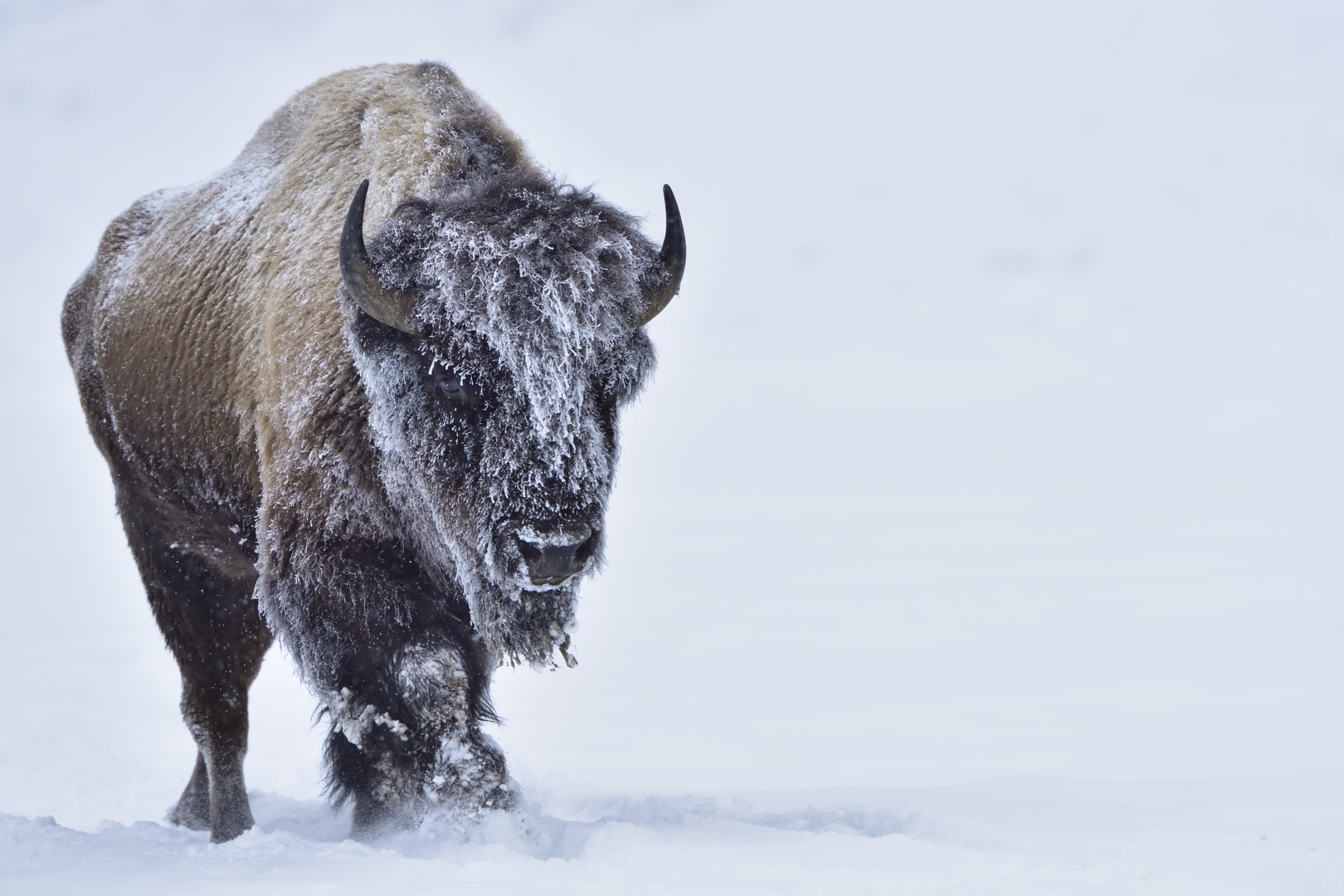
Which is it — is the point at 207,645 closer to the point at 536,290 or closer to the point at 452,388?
the point at 452,388

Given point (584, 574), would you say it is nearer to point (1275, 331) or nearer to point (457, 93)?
point (457, 93)

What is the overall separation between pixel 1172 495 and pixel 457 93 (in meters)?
9.74

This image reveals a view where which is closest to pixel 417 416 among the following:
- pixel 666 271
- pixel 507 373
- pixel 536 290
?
pixel 507 373

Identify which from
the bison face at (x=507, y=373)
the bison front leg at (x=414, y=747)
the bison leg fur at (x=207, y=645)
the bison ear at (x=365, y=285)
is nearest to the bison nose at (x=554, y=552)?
the bison face at (x=507, y=373)

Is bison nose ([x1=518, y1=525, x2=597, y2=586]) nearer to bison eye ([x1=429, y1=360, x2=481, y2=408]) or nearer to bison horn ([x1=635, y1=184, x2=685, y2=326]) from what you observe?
bison eye ([x1=429, y1=360, x2=481, y2=408])

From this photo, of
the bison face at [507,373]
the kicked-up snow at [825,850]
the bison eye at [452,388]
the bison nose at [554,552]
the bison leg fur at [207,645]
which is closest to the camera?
the kicked-up snow at [825,850]

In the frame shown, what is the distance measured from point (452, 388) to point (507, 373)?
0.61 ft

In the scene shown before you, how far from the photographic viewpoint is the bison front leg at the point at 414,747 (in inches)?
123

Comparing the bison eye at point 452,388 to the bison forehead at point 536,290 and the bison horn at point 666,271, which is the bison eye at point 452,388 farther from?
the bison horn at point 666,271

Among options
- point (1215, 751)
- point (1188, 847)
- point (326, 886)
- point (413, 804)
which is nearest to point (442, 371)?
point (413, 804)

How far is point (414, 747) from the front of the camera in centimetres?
328

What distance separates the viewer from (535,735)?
645cm

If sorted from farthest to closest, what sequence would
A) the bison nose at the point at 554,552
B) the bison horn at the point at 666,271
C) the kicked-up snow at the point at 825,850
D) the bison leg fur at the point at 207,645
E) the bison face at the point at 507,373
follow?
the bison leg fur at the point at 207,645
the bison horn at the point at 666,271
the bison face at the point at 507,373
the bison nose at the point at 554,552
the kicked-up snow at the point at 825,850

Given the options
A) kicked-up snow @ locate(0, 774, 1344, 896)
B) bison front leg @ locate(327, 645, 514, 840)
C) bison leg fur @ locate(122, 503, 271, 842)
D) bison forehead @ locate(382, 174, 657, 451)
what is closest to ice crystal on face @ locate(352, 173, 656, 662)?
bison forehead @ locate(382, 174, 657, 451)
